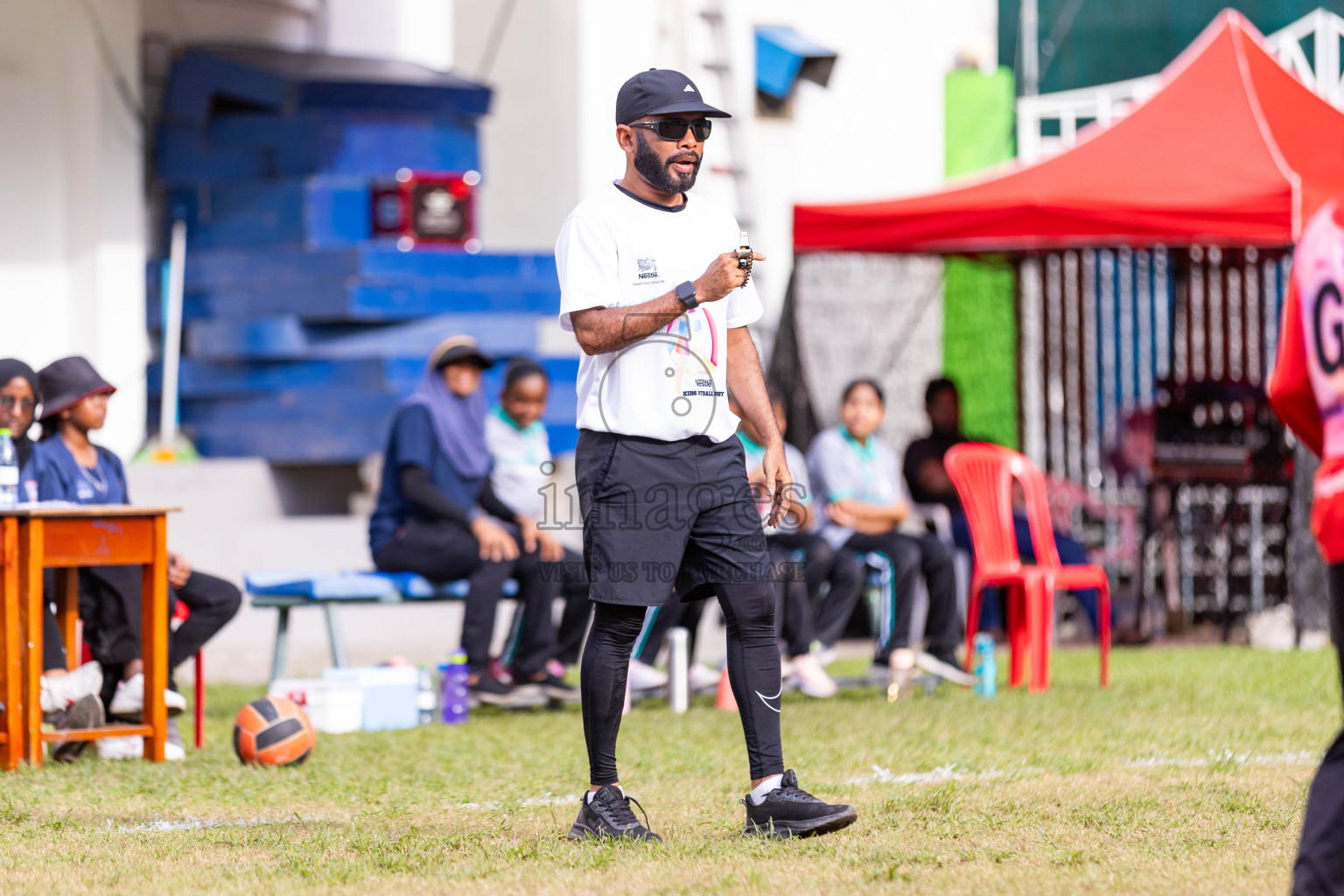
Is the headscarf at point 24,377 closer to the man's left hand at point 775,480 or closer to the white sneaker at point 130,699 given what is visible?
the white sneaker at point 130,699

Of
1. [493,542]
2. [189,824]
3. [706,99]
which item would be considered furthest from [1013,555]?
[706,99]

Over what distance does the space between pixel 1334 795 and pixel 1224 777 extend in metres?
2.31

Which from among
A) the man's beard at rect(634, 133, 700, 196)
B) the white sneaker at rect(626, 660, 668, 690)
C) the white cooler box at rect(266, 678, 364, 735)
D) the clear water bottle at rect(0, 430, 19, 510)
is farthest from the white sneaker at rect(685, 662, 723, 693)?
the man's beard at rect(634, 133, 700, 196)

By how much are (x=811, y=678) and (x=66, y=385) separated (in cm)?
329

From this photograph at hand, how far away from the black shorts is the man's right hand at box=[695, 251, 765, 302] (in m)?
0.37

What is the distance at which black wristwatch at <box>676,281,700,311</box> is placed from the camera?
434cm

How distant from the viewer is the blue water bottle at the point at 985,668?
7.88m

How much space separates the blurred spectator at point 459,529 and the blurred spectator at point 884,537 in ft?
4.77

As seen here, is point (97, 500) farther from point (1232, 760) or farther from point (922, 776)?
point (1232, 760)

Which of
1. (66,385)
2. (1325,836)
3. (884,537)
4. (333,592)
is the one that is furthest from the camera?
(884,537)

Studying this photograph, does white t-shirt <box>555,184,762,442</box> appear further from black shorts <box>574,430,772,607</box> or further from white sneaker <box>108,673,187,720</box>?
white sneaker <box>108,673,187,720</box>

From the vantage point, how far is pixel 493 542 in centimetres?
782

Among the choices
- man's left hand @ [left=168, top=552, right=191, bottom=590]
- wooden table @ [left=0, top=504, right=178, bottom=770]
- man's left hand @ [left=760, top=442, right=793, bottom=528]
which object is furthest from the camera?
man's left hand @ [left=168, top=552, right=191, bottom=590]

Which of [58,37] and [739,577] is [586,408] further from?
[58,37]
